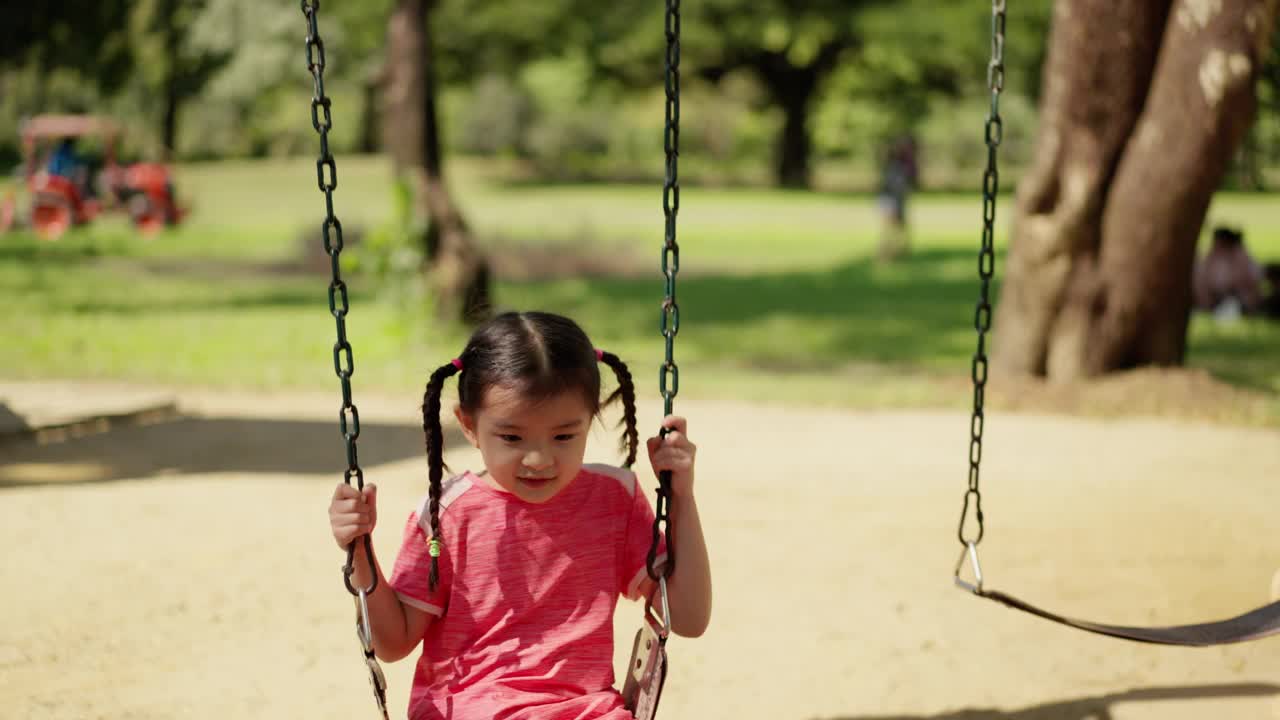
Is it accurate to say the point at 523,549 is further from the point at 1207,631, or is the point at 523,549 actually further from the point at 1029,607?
the point at 1207,631

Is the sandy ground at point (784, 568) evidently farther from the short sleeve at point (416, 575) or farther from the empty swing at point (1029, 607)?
the short sleeve at point (416, 575)

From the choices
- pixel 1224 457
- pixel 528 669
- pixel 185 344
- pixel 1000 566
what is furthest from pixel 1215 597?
pixel 185 344

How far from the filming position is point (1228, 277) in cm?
1297

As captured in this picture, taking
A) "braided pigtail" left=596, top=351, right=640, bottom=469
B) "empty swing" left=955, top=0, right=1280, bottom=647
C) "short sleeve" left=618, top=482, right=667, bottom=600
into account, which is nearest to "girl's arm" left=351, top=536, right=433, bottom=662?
"short sleeve" left=618, top=482, right=667, bottom=600

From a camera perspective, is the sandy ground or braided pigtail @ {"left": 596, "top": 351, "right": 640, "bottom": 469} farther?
the sandy ground

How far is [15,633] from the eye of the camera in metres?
4.36

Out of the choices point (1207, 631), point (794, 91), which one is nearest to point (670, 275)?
point (1207, 631)

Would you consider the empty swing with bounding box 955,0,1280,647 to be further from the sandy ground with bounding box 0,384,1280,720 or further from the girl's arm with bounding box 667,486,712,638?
the girl's arm with bounding box 667,486,712,638

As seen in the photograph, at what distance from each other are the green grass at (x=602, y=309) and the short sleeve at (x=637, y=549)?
14.2 ft

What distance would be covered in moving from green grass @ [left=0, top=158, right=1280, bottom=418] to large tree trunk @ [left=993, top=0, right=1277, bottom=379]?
86cm

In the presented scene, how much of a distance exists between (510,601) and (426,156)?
10.5 m

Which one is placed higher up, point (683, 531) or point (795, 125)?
point (795, 125)

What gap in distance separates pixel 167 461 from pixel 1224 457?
5431 mm

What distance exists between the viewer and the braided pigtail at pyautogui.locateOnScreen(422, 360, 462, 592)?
2.67 meters
